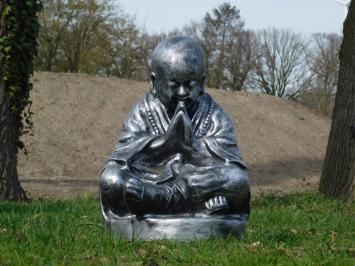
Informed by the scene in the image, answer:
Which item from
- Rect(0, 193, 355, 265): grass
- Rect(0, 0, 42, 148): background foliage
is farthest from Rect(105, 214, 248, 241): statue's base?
Rect(0, 0, 42, 148): background foliage

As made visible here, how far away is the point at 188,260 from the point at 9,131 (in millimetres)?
7436

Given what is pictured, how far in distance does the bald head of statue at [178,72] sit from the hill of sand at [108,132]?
10.6m

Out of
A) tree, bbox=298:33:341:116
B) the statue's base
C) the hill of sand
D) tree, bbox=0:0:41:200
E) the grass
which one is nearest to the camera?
the grass

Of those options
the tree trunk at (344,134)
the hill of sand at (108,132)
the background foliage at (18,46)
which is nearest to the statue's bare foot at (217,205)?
the tree trunk at (344,134)

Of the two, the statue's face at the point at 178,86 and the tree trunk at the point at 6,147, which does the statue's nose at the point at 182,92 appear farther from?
the tree trunk at the point at 6,147

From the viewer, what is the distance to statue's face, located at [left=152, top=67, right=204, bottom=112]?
572 cm

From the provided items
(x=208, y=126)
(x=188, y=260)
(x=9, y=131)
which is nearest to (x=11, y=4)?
(x=9, y=131)

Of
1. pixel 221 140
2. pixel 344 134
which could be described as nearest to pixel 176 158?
pixel 221 140

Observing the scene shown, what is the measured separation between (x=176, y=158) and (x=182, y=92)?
581mm

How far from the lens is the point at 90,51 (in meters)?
36.5

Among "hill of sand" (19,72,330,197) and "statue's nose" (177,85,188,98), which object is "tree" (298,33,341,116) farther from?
"statue's nose" (177,85,188,98)

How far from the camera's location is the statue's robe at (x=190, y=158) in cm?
553

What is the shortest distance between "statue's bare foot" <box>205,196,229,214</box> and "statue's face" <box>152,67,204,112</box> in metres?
0.88

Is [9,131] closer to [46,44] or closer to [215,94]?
[215,94]
